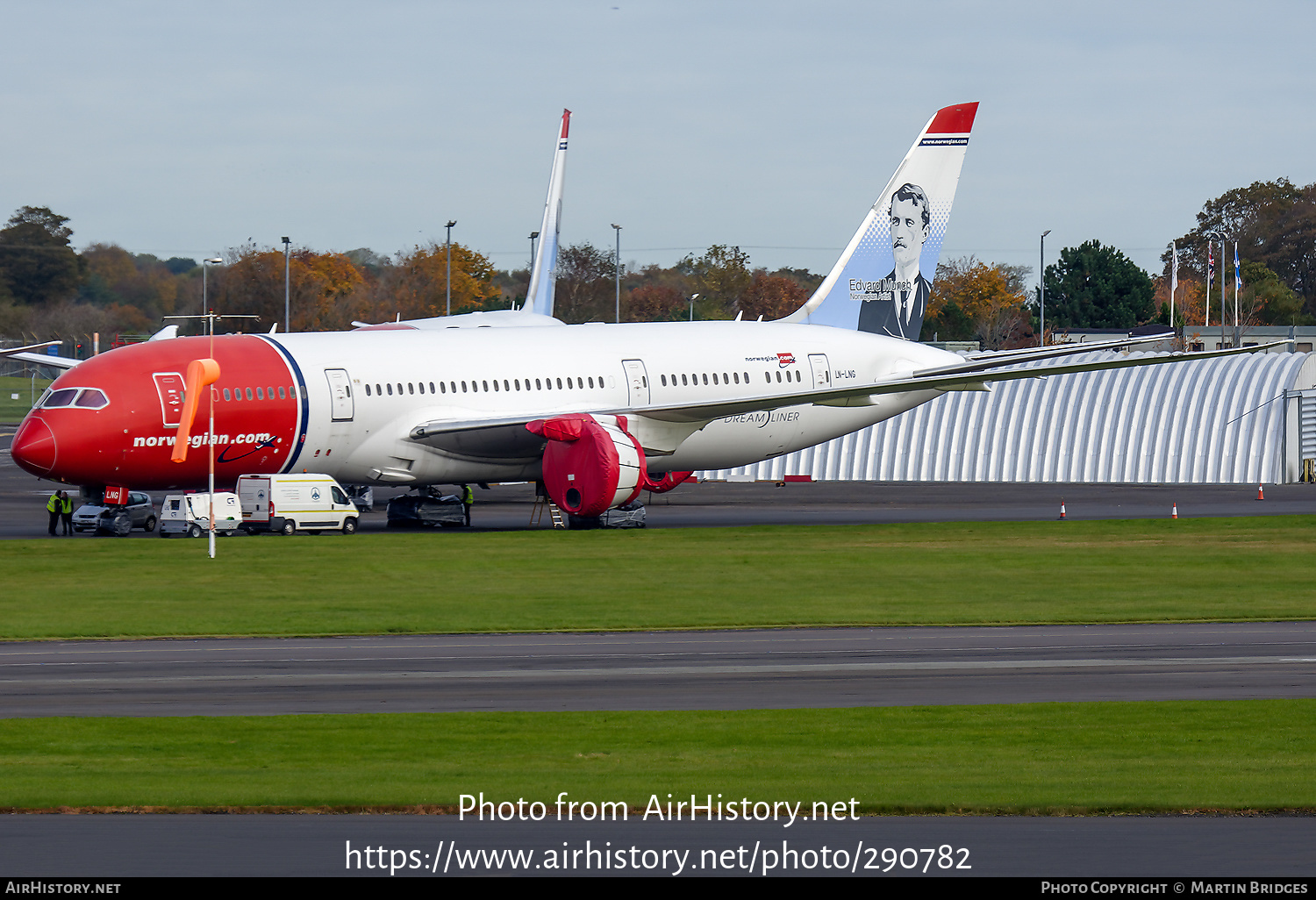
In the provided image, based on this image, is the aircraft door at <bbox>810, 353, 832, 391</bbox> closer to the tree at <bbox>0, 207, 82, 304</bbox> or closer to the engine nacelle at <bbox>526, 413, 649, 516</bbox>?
the engine nacelle at <bbox>526, 413, 649, 516</bbox>

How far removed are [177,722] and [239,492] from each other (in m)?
27.4

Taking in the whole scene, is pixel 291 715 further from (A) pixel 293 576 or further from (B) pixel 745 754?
(A) pixel 293 576

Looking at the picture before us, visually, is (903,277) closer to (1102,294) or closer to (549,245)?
(549,245)

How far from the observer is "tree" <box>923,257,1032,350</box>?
162625mm

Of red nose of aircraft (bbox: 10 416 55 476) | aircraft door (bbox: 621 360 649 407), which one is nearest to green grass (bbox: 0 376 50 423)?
aircraft door (bbox: 621 360 649 407)

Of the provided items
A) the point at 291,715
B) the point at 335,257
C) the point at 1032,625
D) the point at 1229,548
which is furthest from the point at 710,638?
the point at 335,257

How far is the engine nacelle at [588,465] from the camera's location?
160 feet

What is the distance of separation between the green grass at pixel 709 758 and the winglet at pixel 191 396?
25.1 metres

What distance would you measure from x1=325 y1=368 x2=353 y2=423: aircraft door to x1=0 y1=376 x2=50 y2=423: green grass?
2549 inches

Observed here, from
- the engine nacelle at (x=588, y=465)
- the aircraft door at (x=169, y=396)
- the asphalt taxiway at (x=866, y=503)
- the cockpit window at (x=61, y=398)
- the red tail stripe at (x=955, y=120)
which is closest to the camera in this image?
the cockpit window at (x=61, y=398)

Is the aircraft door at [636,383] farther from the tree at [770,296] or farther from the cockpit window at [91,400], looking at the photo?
the tree at [770,296]

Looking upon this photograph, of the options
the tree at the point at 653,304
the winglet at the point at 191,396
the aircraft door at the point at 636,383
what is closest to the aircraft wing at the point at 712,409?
the aircraft door at the point at 636,383

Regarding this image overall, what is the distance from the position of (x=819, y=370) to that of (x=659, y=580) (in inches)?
788

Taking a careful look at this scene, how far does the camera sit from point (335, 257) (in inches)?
5610
